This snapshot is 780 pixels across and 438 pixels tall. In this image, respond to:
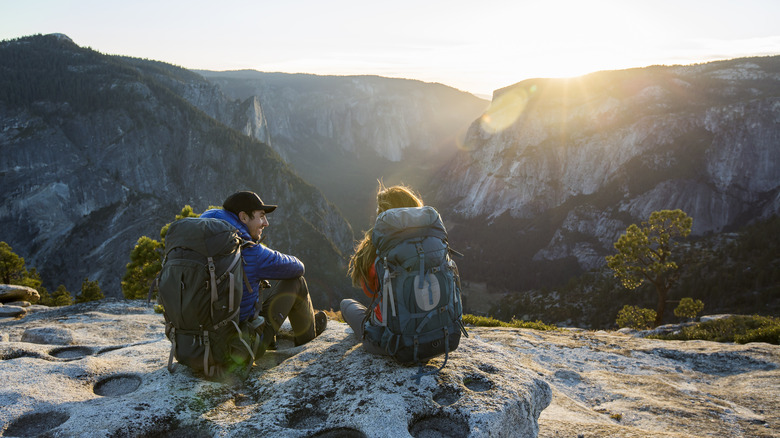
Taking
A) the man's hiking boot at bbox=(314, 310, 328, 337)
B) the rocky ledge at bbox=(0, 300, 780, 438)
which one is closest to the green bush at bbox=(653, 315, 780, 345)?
the rocky ledge at bbox=(0, 300, 780, 438)

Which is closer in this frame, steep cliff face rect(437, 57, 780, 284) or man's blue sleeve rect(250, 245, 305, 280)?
man's blue sleeve rect(250, 245, 305, 280)

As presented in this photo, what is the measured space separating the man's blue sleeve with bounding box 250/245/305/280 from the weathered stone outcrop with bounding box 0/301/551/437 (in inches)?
58.4

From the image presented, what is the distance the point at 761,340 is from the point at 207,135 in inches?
6759

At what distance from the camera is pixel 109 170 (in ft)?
429

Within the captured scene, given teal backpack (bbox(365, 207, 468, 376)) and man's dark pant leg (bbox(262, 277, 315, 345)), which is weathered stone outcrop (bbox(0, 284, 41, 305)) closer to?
man's dark pant leg (bbox(262, 277, 315, 345))

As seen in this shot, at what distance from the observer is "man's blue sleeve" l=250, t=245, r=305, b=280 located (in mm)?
6137

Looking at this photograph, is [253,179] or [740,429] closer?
[740,429]

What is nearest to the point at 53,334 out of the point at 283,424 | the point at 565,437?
the point at 283,424

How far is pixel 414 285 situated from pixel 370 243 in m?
1.12

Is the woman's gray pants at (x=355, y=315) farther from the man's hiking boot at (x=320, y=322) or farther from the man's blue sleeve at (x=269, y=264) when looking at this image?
the man's blue sleeve at (x=269, y=264)

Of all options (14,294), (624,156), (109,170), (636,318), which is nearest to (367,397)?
(14,294)

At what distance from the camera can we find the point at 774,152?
118000 mm

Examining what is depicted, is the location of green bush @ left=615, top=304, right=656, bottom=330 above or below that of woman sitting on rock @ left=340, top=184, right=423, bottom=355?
below

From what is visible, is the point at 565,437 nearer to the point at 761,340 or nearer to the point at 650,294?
the point at 761,340
